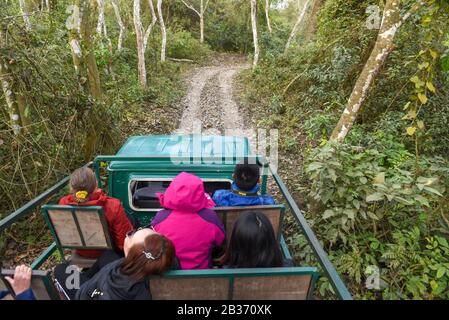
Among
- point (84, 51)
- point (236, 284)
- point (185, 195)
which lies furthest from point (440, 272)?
point (84, 51)

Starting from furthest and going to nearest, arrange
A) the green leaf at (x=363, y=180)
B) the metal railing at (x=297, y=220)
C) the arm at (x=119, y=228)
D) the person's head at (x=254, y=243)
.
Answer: the green leaf at (x=363, y=180) → the arm at (x=119, y=228) → the person's head at (x=254, y=243) → the metal railing at (x=297, y=220)

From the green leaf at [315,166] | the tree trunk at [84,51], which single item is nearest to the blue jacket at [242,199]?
the green leaf at [315,166]

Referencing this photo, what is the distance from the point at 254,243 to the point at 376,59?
4232 mm

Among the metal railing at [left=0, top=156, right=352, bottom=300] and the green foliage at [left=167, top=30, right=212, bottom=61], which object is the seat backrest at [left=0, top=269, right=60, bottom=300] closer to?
the metal railing at [left=0, top=156, right=352, bottom=300]

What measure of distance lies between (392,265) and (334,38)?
8.57m

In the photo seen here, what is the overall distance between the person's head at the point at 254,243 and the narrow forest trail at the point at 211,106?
810 centimetres

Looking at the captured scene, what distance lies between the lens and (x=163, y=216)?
9.60 feet

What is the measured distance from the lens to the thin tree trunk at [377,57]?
5.02 meters

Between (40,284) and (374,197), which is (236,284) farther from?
(374,197)

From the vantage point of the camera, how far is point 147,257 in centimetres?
214

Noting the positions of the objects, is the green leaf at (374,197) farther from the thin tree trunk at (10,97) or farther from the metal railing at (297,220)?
the thin tree trunk at (10,97)

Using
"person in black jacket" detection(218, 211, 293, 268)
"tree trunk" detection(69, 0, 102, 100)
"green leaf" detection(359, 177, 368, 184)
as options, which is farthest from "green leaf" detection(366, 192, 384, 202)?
"tree trunk" detection(69, 0, 102, 100)
